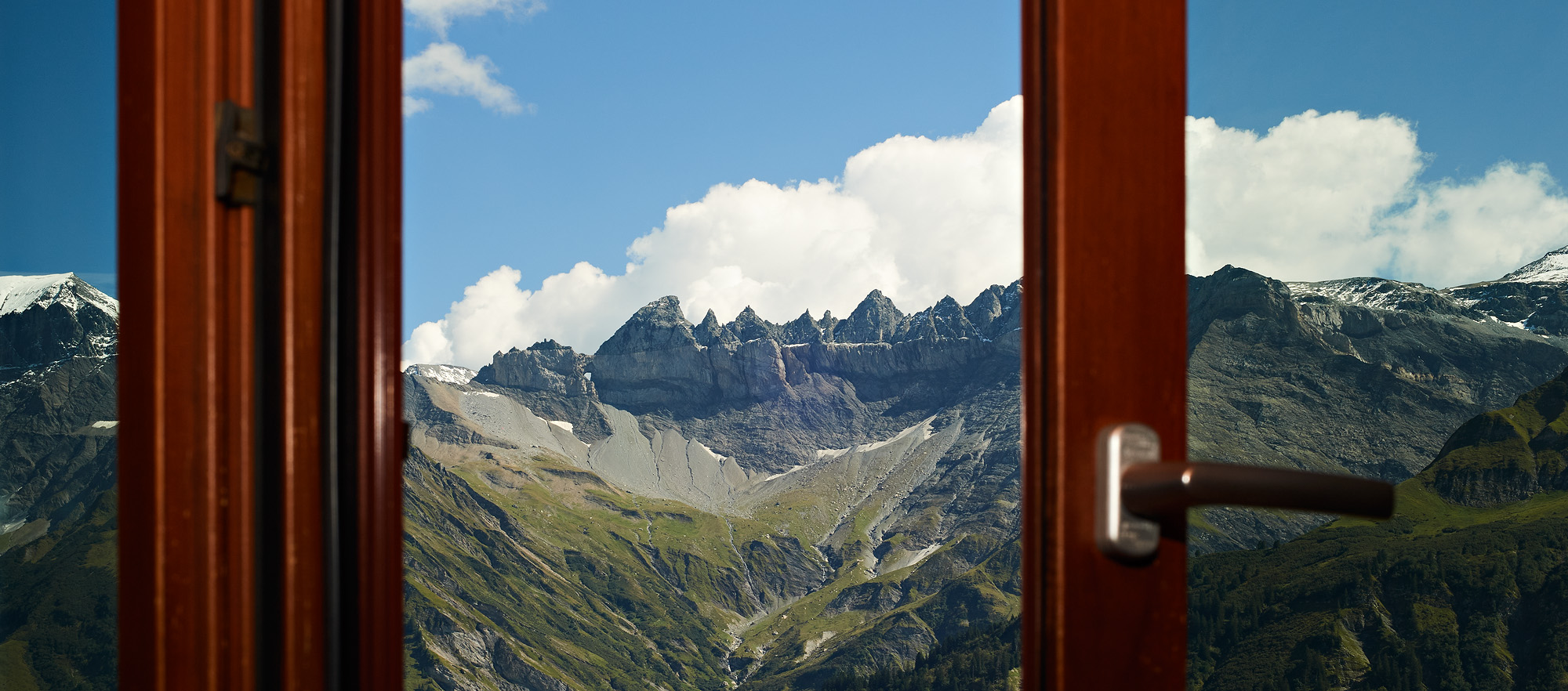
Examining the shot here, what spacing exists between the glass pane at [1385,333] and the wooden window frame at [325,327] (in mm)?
207

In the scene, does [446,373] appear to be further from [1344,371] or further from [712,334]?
[1344,371]

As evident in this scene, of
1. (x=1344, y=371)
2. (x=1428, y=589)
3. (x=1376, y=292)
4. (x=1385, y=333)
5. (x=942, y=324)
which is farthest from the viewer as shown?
(x=942, y=324)

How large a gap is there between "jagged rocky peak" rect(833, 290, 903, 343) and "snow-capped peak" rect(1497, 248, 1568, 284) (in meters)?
32.7

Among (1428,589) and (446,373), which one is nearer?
(1428,589)

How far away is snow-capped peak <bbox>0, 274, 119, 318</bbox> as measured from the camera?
0.69 meters

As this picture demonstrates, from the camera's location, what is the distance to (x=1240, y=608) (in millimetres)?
9508

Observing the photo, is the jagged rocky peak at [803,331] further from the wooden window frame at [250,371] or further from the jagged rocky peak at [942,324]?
the wooden window frame at [250,371]

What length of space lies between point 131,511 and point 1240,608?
1118 centimetres

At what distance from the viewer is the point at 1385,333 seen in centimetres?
798

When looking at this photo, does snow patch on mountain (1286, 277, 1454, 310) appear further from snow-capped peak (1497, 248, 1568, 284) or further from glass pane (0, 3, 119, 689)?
glass pane (0, 3, 119, 689)

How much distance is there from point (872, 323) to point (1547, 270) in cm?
3443

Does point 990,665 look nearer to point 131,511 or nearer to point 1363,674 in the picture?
point 1363,674

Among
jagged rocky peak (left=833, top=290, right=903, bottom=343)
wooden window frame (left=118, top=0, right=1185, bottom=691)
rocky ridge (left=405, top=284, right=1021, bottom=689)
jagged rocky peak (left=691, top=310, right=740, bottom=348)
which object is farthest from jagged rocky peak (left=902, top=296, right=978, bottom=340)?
wooden window frame (left=118, top=0, right=1185, bottom=691)

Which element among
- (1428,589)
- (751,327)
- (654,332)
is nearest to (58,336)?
(1428,589)
